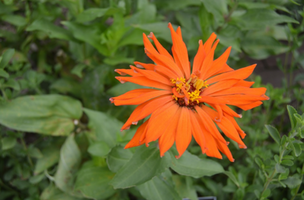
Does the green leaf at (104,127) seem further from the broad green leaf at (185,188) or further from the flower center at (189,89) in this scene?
the flower center at (189,89)

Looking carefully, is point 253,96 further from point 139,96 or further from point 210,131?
point 139,96

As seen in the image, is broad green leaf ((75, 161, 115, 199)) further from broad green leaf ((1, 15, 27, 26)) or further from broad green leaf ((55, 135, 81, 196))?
broad green leaf ((1, 15, 27, 26))

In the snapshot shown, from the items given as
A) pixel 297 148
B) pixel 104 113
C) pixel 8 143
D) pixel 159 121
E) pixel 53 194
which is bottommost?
pixel 53 194

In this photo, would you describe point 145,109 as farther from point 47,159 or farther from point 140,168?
point 47,159

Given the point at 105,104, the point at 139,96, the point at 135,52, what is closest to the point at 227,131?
the point at 139,96

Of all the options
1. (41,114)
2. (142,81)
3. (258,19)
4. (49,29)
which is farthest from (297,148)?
(49,29)

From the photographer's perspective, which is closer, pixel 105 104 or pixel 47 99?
pixel 47 99
